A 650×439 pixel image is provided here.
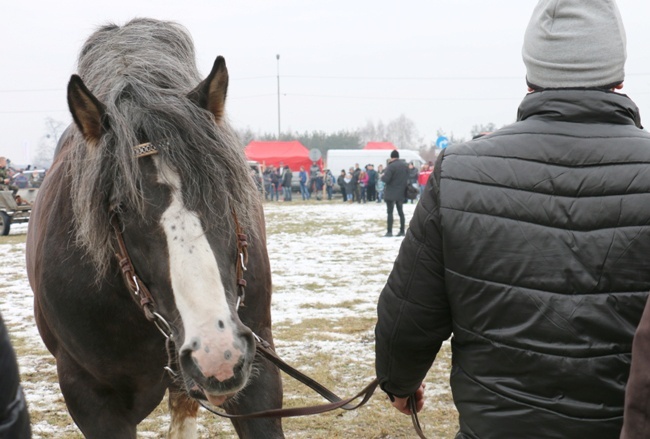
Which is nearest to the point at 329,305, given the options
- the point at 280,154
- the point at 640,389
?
the point at 640,389

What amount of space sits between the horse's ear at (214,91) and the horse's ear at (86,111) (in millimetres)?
364

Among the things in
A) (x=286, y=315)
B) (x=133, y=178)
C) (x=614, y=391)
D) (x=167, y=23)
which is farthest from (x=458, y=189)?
(x=286, y=315)

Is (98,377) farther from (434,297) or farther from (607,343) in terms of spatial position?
(607,343)

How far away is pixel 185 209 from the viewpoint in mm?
2314

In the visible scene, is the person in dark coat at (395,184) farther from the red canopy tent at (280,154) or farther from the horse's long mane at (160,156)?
the red canopy tent at (280,154)

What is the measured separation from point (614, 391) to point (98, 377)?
2.24 metres

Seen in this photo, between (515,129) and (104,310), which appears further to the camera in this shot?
(104,310)

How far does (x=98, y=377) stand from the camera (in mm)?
2949

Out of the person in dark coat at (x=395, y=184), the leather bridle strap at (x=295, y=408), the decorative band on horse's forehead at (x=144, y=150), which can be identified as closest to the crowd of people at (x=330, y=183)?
the person in dark coat at (x=395, y=184)

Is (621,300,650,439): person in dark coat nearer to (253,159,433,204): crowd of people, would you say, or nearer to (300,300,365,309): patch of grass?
(300,300,365,309): patch of grass

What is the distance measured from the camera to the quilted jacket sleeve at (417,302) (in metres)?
1.70

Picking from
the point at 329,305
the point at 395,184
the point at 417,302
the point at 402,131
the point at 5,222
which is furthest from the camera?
the point at 402,131

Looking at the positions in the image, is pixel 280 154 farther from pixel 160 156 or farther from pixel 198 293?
pixel 198 293

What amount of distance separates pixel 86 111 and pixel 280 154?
35497 mm
